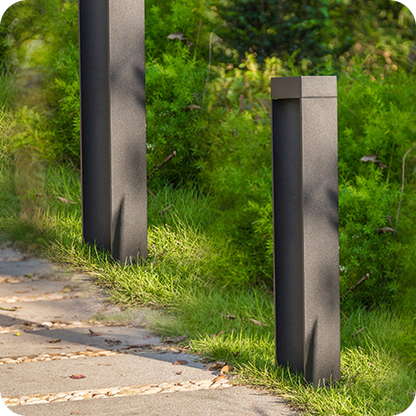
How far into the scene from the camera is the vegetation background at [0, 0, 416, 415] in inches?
143

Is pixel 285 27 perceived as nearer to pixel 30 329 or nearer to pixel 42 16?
pixel 42 16

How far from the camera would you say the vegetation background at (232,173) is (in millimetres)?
3637

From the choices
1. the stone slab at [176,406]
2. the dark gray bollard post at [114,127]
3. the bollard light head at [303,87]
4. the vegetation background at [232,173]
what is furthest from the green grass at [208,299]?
the bollard light head at [303,87]

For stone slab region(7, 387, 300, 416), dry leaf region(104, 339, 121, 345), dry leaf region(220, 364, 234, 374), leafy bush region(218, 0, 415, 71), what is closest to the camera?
stone slab region(7, 387, 300, 416)

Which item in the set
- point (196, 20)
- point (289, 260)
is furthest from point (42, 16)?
point (289, 260)

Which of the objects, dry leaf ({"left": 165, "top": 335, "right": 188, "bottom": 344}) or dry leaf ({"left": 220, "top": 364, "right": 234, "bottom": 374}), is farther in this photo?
dry leaf ({"left": 165, "top": 335, "right": 188, "bottom": 344})

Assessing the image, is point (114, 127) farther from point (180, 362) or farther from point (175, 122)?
point (180, 362)

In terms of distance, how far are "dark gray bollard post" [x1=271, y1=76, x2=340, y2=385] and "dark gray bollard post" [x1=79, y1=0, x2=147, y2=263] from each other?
6.03ft

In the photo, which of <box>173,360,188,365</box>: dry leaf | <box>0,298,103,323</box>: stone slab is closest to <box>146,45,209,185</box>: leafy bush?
<box>0,298,103,323</box>: stone slab

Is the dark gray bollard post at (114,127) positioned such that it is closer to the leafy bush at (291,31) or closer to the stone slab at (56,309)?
the stone slab at (56,309)

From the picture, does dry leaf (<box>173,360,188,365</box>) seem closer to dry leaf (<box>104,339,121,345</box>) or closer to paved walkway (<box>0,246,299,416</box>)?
paved walkway (<box>0,246,299,416</box>)

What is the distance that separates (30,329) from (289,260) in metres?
1.79

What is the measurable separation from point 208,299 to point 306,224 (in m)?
1.46

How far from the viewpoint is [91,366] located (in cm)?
324
